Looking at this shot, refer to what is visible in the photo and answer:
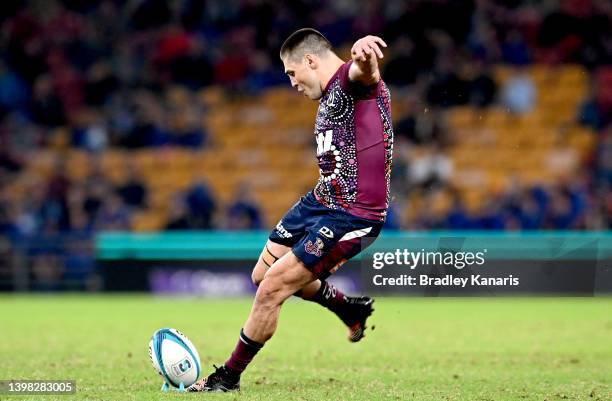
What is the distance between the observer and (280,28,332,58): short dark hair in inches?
304

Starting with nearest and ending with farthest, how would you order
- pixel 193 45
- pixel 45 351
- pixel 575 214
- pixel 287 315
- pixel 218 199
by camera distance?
pixel 45 351, pixel 287 315, pixel 575 214, pixel 218 199, pixel 193 45

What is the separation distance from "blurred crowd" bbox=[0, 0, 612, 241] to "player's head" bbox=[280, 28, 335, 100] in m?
11.1

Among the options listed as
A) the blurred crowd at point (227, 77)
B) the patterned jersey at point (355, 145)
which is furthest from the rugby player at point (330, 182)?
the blurred crowd at point (227, 77)

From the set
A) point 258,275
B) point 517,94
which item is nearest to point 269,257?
point 258,275

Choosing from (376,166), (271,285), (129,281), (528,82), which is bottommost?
(129,281)

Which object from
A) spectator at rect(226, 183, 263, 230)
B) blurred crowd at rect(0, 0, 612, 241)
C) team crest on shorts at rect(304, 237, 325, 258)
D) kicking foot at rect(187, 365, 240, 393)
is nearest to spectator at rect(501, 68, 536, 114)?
blurred crowd at rect(0, 0, 612, 241)

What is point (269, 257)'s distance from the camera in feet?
27.2

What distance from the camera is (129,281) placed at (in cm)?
1917

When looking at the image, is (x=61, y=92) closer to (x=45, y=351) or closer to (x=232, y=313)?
(x=232, y=313)

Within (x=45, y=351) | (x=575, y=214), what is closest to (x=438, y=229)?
(x=575, y=214)

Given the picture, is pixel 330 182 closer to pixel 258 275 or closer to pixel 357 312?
pixel 258 275

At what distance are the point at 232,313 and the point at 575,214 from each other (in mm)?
6069

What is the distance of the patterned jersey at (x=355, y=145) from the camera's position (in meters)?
7.65

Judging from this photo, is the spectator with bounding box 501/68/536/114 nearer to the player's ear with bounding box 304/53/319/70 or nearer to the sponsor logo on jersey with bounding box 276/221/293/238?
the sponsor logo on jersey with bounding box 276/221/293/238
